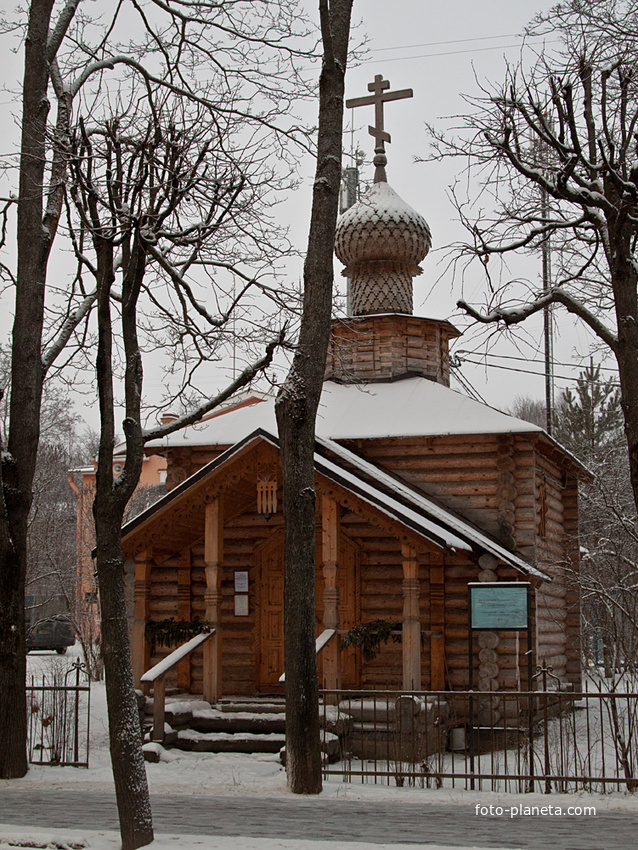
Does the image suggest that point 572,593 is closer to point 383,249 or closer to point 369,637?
point 369,637

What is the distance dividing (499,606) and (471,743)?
232 centimetres

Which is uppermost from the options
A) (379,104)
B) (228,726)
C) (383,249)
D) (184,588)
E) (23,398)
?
(379,104)

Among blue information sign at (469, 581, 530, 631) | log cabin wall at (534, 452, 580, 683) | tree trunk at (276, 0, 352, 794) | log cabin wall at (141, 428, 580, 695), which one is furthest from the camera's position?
log cabin wall at (534, 452, 580, 683)

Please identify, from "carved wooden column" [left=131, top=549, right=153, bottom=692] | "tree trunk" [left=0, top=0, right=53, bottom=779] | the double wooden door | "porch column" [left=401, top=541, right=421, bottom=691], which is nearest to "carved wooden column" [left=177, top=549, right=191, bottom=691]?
the double wooden door

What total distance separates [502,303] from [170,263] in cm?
374

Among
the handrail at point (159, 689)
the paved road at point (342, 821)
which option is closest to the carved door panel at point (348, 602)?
the handrail at point (159, 689)

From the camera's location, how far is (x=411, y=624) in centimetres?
→ 1388

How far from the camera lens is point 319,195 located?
10719 millimetres

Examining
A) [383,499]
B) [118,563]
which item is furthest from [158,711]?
[118,563]

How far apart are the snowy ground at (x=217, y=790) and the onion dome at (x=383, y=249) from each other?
10.1 metres

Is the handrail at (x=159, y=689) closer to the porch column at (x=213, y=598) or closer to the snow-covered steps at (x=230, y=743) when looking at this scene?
the snow-covered steps at (x=230, y=743)

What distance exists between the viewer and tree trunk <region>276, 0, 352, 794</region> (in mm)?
9711

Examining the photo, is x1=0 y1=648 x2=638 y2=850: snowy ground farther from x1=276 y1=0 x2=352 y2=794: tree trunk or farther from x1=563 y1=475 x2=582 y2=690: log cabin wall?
x1=563 y1=475 x2=582 y2=690: log cabin wall

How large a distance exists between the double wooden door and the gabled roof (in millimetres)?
1514
